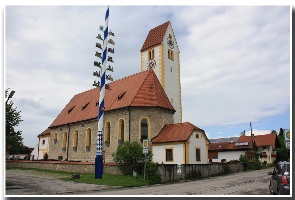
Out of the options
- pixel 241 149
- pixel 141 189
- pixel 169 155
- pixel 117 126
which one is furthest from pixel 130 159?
pixel 241 149

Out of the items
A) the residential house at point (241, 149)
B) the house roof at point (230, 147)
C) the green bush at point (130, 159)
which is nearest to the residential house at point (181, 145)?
the green bush at point (130, 159)

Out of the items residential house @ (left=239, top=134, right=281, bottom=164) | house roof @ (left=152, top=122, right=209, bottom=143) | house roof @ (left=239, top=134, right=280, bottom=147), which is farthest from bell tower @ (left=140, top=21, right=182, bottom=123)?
house roof @ (left=239, top=134, right=280, bottom=147)

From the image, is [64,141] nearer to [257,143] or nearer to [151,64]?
[151,64]

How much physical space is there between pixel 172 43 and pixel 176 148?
18.3 metres

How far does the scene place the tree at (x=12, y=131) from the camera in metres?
17.1

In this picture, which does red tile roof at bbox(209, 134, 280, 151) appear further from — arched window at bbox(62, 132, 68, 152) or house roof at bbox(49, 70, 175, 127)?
arched window at bbox(62, 132, 68, 152)

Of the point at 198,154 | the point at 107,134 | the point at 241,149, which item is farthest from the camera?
the point at 241,149

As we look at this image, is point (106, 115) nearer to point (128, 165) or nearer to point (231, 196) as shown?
→ point (128, 165)

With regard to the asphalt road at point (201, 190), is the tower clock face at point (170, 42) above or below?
above

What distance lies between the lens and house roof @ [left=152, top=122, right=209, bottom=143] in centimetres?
2719

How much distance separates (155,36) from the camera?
133ft

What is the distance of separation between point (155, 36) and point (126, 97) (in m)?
12.8

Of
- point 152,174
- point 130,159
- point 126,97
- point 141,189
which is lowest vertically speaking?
point 141,189

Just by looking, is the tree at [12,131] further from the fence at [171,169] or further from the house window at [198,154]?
the house window at [198,154]
